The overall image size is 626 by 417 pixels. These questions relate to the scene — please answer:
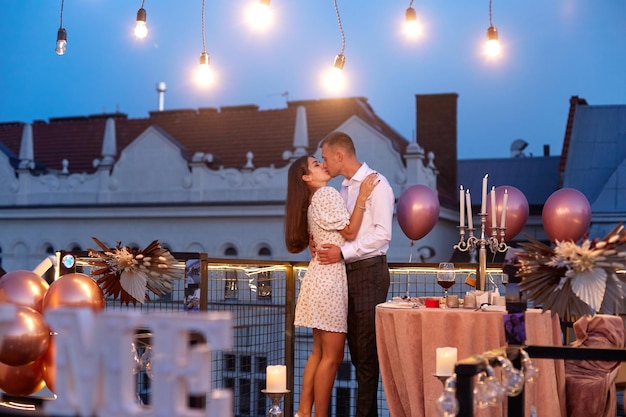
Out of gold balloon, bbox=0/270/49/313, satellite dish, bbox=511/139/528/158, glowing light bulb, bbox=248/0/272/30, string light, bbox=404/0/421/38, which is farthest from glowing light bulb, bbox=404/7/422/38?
satellite dish, bbox=511/139/528/158

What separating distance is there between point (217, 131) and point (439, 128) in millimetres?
9985

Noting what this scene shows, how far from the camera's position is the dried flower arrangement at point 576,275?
13.0ft

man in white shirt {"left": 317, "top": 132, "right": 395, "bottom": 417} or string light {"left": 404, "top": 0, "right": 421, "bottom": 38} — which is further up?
string light {"left": 404, "top": 0, "right": 421, "bottom": 38}

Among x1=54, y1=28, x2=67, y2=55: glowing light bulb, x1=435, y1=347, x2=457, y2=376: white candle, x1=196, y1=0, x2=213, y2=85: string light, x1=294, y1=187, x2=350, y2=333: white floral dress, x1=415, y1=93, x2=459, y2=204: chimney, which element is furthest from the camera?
x1=415, y1=93, x2=459, y2=204: chimney

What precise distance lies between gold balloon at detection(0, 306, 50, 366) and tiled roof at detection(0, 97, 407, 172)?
32.5 meters

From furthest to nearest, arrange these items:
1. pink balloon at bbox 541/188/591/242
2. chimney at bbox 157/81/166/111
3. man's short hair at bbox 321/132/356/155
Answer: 1. chimney at bbox 157/81/166/111
2. pink balloon at bbox 541/188/591/242
3. man's short hair at bbox 321/132/356/155

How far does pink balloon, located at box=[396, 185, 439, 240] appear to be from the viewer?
330 inches

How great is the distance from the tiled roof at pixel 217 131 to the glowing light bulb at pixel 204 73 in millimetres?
28203

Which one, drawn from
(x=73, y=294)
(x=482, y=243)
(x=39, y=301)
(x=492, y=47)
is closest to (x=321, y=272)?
(x=482, y=243)

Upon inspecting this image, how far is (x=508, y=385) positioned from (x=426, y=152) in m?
36.9

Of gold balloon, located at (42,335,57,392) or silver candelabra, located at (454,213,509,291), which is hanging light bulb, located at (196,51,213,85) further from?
gold balloon, located at (42,335,57,392)

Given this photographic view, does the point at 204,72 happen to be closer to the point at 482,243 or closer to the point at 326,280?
the point at 326,280

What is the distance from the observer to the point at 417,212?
27.5ft

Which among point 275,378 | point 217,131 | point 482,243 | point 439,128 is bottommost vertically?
point 275,378
